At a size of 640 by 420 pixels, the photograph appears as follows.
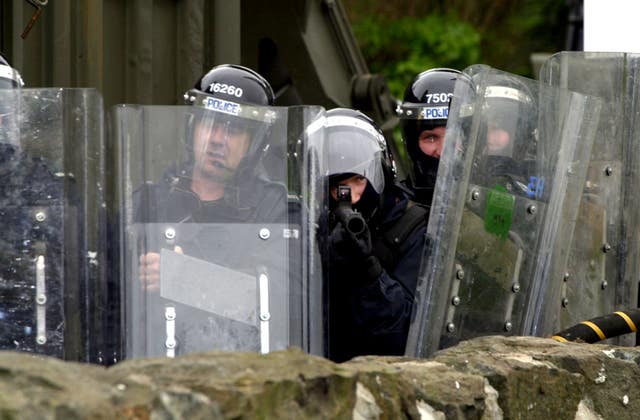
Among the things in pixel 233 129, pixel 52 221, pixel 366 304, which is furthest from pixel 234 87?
pixel 52 221

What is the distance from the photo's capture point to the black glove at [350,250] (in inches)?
162

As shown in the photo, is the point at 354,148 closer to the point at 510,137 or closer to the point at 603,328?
the point at 510,137

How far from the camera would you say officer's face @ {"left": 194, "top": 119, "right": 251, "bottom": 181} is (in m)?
3.88

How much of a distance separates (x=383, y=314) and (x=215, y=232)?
0.76m

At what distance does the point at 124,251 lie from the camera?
3793 millimetres

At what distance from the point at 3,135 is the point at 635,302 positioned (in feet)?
8.60

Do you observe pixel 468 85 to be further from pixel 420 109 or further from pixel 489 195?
pixel 420 109

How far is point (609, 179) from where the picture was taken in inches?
204

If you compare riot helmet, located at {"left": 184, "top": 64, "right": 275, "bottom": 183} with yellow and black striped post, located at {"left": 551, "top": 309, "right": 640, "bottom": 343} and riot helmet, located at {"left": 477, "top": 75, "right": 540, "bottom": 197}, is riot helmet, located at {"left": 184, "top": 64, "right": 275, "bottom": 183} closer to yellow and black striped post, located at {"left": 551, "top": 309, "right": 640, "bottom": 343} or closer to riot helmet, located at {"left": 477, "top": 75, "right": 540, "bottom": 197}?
riot helmet, located at {"left": 477, "top": 75, "right": 540, "bottom": 197}

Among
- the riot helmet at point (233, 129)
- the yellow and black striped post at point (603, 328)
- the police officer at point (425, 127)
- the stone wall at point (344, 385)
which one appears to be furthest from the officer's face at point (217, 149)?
the police officer at point (425, 127)

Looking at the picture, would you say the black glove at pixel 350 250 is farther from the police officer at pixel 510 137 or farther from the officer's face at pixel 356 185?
the police officer at pixel 510 137

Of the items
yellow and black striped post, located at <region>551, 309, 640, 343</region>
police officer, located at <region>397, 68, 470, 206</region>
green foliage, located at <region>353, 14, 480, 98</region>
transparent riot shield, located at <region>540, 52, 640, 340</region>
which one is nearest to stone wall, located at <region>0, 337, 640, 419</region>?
yellow and black striped post, located at <region>551, 309, 640, 343</region>

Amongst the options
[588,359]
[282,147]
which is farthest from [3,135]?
[588,359]

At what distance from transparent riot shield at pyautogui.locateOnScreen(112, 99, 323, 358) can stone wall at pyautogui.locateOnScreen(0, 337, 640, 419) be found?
484 mm
